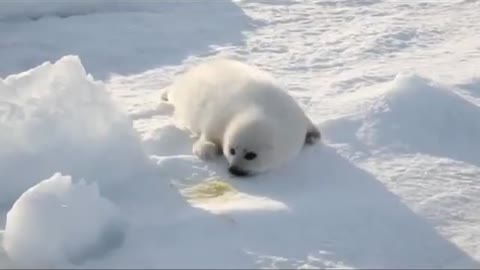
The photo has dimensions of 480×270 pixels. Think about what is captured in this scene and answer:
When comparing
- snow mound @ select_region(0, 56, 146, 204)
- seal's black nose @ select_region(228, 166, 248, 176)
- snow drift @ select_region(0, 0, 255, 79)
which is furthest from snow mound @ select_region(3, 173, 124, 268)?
snow drift @ select_region(0, 0, 255, 79)

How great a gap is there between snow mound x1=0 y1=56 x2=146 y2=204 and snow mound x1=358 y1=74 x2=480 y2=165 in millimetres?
977

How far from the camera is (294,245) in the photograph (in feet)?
9.74

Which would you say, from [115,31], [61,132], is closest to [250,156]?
[61,132]

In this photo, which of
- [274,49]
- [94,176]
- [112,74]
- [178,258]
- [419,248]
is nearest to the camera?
[178,258]

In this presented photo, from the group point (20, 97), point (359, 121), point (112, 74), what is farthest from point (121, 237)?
point (112, 74)

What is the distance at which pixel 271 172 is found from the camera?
357cm

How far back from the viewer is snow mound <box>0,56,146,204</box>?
132 inches

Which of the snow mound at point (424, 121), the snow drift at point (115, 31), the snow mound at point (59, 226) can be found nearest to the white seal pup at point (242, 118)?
the snow mound at point (424, 121)

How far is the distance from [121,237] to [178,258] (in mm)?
212

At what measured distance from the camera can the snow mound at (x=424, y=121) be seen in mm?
3777

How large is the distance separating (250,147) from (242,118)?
0.13 meters

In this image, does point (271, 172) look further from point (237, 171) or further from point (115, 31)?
point (115, 31)

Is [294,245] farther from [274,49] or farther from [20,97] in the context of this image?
[274,49]

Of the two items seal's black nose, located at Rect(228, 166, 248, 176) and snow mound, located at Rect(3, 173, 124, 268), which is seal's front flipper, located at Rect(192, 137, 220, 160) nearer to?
seal's black nose, located at Rect(228, 166, 248, 176)
